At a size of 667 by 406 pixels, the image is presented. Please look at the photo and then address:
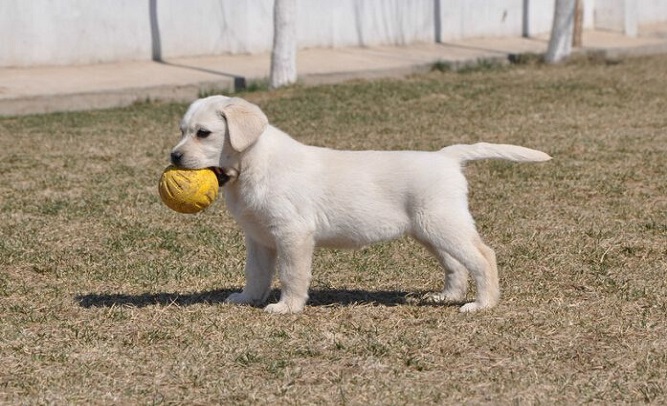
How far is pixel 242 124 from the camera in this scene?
229 inches

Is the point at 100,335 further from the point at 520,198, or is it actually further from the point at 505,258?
the point at 520,198

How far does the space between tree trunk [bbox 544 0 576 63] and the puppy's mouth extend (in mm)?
13471

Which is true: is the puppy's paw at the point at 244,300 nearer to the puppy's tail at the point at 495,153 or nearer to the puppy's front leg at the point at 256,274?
the puppy's front leg at the point at 256,274

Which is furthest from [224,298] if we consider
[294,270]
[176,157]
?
[176,157]

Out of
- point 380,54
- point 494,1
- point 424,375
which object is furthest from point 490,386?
point 494,1

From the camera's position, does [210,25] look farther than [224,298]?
Yes

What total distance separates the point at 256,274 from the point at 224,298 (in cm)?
29

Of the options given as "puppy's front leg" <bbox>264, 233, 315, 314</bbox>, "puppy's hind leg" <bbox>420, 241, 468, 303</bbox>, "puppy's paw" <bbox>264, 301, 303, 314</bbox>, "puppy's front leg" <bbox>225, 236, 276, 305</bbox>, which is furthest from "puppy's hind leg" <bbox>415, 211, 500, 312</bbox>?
"puppy's front leg" <bbox>225, 236, 276, 305</bbox>

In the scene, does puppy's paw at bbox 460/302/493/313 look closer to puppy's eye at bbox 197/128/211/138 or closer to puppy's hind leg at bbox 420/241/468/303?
puppy's hind leg at bbox 420/241/468/303

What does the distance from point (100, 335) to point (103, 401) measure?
91cm

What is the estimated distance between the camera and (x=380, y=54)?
19.4 metres

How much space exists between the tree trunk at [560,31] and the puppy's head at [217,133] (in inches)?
531

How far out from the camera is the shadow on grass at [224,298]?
20.5 ft

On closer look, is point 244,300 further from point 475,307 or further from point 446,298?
point 475,307
